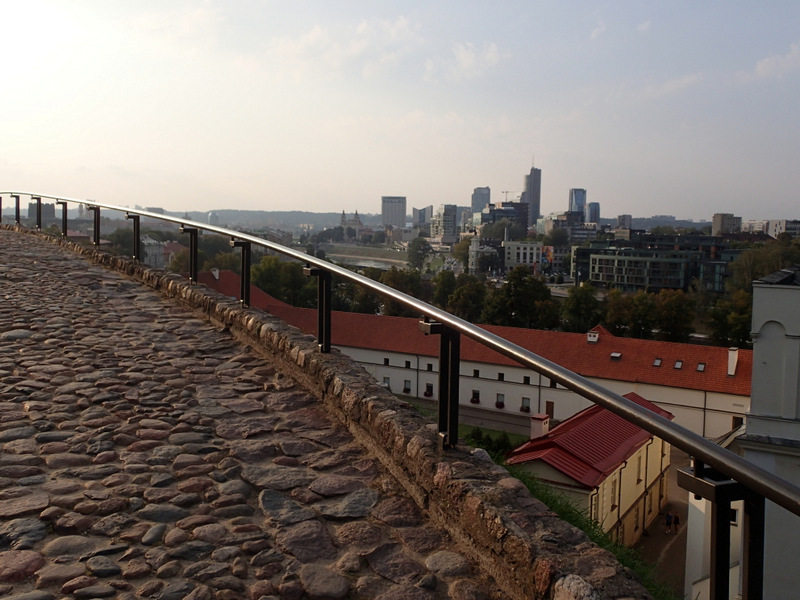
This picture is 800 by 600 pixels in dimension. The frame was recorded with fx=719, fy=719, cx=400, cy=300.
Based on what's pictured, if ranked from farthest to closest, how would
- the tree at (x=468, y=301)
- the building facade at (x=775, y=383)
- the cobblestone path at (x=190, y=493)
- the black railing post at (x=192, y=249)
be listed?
the tree at (x=468, y=301) → the building facade at (x=775, y=383) → the black railing post at (x=192, y=249) → the cobblestone path at (x=190, y=493)

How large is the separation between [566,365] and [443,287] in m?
26.0

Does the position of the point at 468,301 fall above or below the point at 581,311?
above

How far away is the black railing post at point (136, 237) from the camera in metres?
Result: 8.03

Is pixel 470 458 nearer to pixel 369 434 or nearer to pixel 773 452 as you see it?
pixel 369 434

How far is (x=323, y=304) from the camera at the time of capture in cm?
415

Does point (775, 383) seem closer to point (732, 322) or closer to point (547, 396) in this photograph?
point (547, 396)

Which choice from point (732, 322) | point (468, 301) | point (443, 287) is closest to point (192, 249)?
point (732, 322)

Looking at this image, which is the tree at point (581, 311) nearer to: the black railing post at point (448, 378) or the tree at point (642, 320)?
the tree at point (642, 320)

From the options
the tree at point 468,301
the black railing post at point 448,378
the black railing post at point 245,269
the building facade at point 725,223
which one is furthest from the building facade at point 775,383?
the building facade at point 725,223

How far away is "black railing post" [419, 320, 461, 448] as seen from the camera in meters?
2.73

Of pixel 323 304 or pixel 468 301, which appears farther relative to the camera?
pixel 468 301

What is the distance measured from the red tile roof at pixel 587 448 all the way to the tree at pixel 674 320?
3210 centimetres

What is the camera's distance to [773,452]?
10.9 meters

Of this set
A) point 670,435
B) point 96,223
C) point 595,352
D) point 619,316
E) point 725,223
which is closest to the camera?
point 670,435
